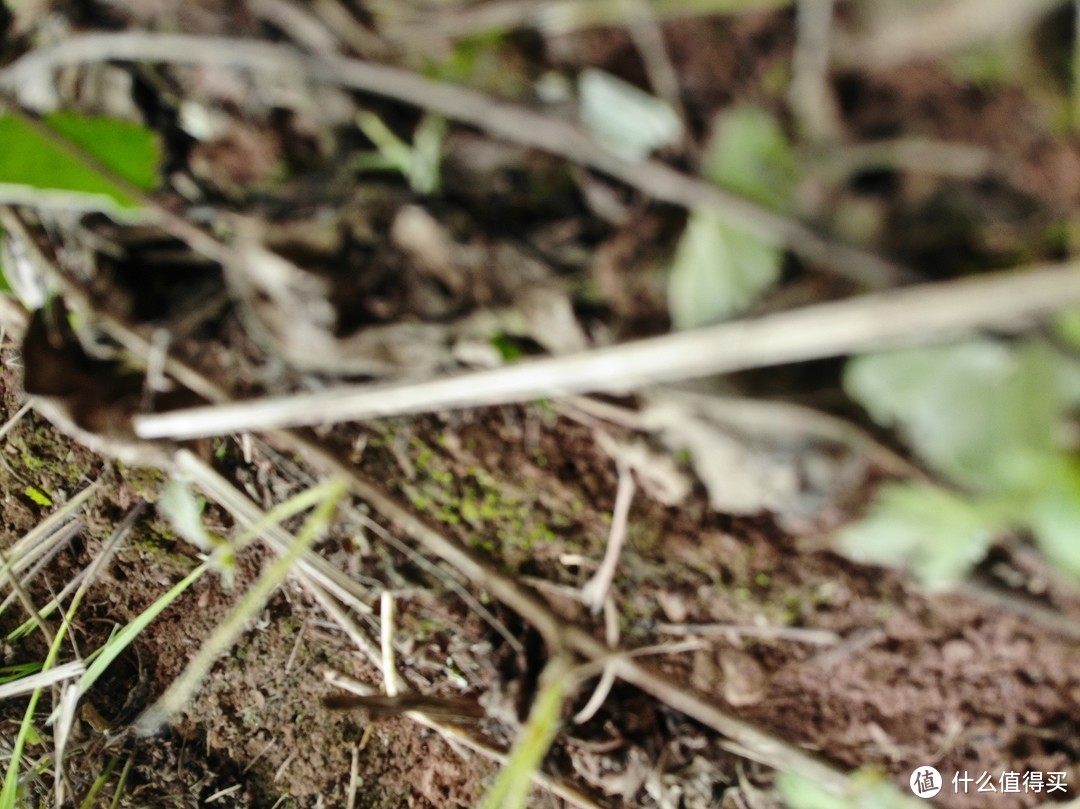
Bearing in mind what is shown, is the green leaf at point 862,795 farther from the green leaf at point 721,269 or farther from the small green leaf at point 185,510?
the small green leaf at point 185,510

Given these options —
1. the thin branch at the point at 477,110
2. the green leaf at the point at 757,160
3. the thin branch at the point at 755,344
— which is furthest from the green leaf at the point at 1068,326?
the green leaf at the point at 757,160

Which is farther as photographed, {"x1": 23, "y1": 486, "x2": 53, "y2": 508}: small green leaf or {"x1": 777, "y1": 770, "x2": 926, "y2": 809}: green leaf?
{"x1": 23, "y1": 486, "x2": 53, "y2": 508}: small green leaf

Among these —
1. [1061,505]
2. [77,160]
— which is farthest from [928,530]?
[77,160]

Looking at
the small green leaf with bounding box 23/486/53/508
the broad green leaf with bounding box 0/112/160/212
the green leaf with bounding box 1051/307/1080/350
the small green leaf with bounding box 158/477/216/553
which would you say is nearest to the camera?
the green leaf with bounding box 1051/307/1080/350

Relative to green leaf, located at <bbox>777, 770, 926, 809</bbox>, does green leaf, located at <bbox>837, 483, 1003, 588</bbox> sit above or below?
above

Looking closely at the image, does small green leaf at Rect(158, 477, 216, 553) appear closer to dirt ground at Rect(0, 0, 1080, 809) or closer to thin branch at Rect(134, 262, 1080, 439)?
dirt ground at Rect(0, 0, 1080, 809)

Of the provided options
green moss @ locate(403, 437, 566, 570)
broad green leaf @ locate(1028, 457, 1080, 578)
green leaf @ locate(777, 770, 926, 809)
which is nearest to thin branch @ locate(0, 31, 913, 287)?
broad green leaf @ locate(1028, 457, 1080, 578)

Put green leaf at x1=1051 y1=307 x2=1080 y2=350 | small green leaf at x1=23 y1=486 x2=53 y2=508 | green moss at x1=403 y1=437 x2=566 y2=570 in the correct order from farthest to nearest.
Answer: small green leaf at x1=23 y1=486 x2=53 y2=508
green moss at x1=403 y1=437 x2=566 y2=570
green leaf at x1=1051 y1=307 x2=1080 y2=350
